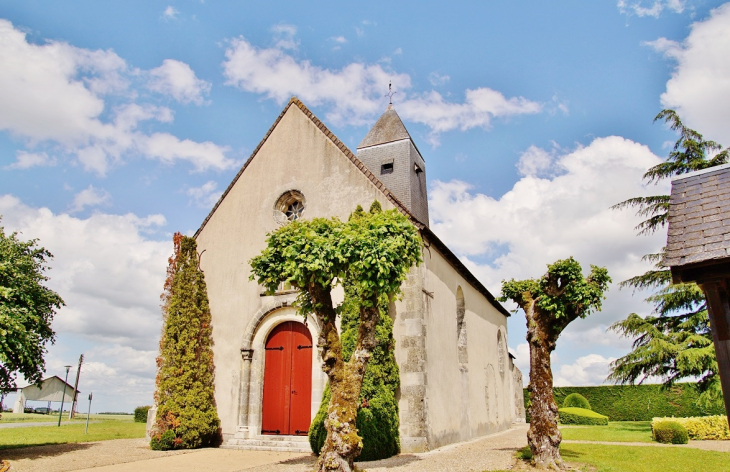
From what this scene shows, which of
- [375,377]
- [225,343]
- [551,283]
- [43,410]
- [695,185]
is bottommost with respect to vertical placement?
[43,410]

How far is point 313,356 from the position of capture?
1261 centimetres

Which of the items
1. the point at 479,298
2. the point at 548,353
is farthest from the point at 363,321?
the point at 479,298

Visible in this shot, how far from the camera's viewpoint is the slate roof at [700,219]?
6.60m

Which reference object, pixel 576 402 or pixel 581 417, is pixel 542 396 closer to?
pixel 581 417

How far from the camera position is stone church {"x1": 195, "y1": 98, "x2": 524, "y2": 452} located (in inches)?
463

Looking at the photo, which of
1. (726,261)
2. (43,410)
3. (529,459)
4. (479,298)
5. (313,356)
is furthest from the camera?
(43,410)

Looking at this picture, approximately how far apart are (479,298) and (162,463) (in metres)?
13.8

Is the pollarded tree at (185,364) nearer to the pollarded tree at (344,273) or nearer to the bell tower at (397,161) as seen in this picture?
the pollarded tree at (344,273)

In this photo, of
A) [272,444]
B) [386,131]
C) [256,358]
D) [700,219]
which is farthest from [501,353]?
[700,219]

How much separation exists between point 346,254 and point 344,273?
56 cm

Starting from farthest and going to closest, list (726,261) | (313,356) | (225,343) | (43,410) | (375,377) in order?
1. (43,410)
2. (225,343)
3. (313,356)
4. (375,377)
5. (726,261)

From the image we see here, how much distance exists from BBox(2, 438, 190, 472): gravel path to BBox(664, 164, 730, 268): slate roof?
11373mm

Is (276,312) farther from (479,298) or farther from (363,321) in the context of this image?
(479,298)

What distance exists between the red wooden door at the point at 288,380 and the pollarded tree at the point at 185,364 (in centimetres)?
167
